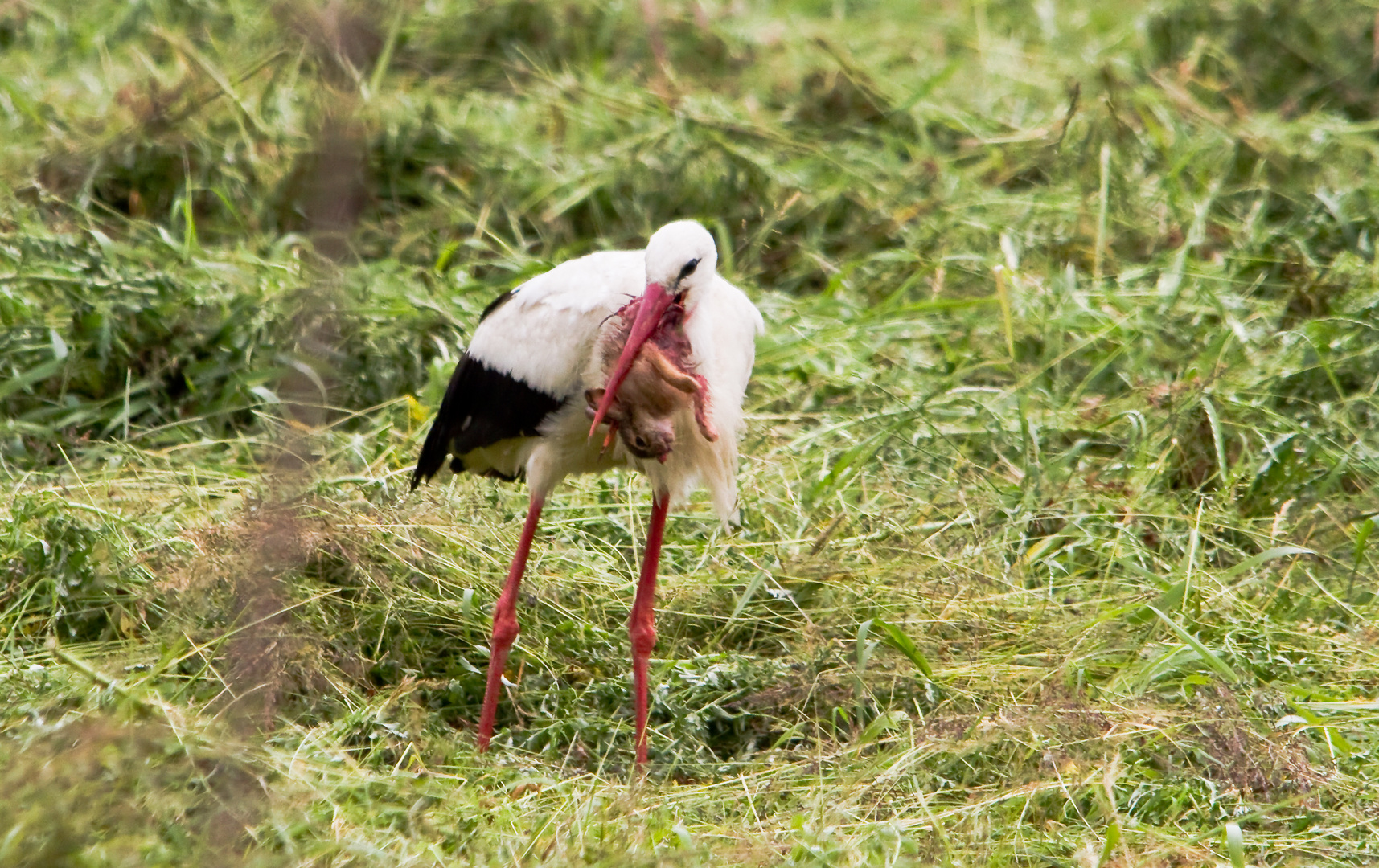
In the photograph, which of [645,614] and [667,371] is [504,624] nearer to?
[645,614]

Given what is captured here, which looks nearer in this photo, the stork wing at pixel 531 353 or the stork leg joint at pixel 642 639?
the stork wing at pixel 531 353

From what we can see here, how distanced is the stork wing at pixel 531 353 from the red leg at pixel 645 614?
0.37 meters

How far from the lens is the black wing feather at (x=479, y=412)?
11.4ft

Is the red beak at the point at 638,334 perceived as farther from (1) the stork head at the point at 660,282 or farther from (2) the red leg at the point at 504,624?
(2) the red leg at the point at 504,624

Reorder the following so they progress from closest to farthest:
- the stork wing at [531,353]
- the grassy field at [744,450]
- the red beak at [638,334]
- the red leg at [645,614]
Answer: the grassy field at [744,450] → the red beak at [638,334] → the stork wing at [531,353] → the red leg at [645,614]

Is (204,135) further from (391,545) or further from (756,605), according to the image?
(756,605)

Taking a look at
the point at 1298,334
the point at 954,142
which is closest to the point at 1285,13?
the point at 954,142

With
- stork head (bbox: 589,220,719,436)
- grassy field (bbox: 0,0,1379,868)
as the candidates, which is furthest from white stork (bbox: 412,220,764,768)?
grassy field (bbox: 0,0,1379,868)

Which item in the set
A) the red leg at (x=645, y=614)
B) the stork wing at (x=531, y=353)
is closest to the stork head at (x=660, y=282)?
the stork wing at (x=531, y=353)

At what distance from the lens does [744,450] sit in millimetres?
4410

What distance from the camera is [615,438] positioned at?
329cm

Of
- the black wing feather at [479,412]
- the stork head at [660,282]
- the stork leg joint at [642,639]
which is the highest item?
the stork head at [660,282]

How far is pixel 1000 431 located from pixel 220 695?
241 centimetres

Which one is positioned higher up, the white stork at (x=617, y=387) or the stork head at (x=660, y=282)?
the stork head at (x=660, y=282)
